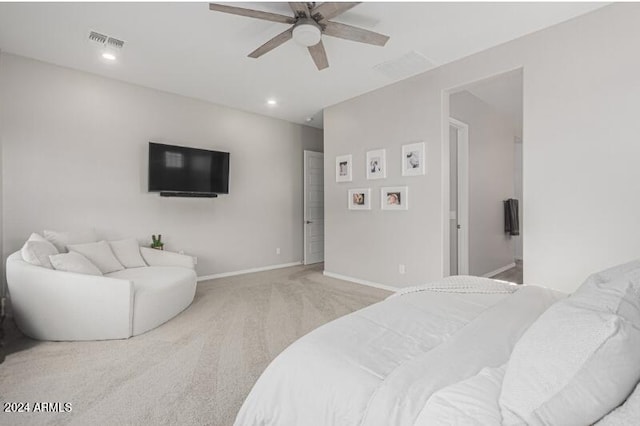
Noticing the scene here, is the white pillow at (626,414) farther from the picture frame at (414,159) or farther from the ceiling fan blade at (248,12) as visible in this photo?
the picture frame at (414,159)

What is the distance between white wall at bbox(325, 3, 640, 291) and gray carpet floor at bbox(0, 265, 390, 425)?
65.2 inches

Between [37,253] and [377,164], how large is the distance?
373 centimetres

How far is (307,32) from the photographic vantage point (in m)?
2.30

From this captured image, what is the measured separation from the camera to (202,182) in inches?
173

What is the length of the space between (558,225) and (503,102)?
2.80 m

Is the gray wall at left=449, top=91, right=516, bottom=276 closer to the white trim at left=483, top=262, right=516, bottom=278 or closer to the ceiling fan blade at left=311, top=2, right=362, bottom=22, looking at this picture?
the white trim at left=483, top=262, right=516, bottom=278

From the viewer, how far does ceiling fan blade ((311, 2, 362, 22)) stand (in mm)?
2027

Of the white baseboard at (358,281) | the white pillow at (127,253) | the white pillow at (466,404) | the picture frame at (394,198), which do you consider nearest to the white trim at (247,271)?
the white baseboard at (358,281)

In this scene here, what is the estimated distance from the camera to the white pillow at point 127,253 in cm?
340

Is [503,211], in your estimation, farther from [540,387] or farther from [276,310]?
[540,387]

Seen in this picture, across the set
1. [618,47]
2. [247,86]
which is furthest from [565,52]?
[247,86]

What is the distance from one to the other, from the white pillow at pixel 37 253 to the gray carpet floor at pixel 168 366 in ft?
2.15

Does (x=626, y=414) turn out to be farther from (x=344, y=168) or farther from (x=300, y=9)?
(x=344, y=168)

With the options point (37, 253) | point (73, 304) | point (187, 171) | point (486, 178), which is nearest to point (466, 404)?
point (73, 304)
